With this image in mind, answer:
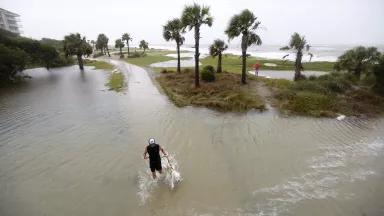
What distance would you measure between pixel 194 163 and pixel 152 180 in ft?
6.77

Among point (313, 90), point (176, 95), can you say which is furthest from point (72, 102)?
point (313, 90)

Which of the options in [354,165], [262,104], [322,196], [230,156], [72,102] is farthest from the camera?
[72,102]

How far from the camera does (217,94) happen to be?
21.5 metres

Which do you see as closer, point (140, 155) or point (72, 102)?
point (140, 155)

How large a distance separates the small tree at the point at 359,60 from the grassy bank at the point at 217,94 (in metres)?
12.4

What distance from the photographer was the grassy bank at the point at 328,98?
677 inches

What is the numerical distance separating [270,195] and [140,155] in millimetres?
5917

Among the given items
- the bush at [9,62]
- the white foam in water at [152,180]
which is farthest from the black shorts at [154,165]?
the bush at [9,62]

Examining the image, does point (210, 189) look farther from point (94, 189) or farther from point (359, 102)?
point (359, 102)

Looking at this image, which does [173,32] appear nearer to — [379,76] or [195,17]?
[195,17]

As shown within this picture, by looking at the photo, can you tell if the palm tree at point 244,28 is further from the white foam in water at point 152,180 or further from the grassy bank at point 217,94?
the white foam in water at point 152,180

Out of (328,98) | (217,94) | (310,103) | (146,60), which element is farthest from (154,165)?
(146,60)

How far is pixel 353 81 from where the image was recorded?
80.5ft

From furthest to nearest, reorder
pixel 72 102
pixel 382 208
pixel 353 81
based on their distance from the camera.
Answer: pixel 353 81 < pixel 72 102 < pixel 382 208
